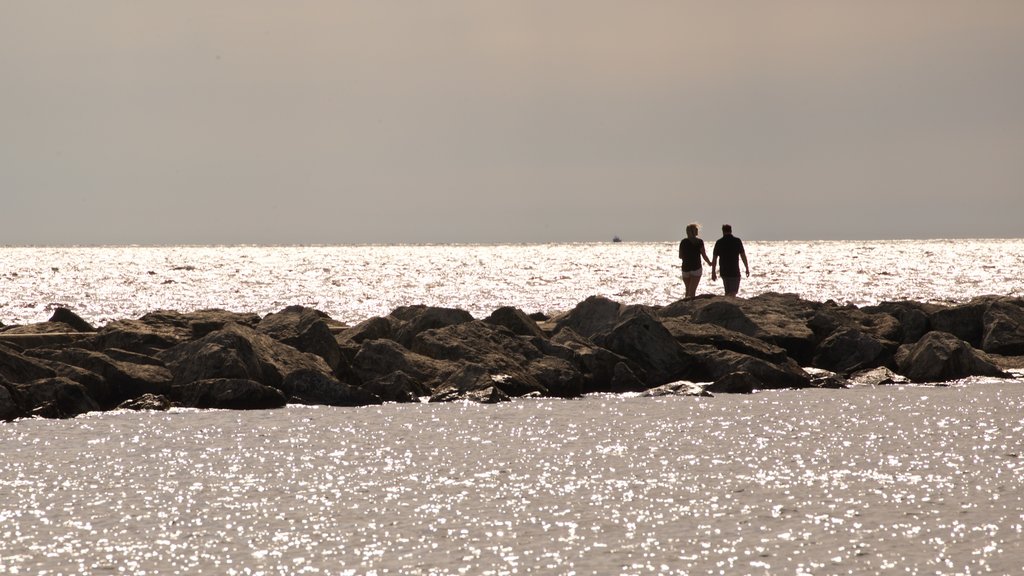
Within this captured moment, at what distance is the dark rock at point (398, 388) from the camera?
1484cm

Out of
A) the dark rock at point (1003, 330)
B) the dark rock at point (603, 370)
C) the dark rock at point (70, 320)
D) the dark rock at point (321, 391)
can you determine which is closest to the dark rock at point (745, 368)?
the dark rock at point (603, 370)

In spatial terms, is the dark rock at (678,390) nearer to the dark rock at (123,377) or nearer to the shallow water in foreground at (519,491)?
the shallow water in foreground at (519,491)

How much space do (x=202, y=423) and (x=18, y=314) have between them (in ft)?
95.2

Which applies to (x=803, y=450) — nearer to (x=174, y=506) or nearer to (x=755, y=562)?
(x=755, y=562)

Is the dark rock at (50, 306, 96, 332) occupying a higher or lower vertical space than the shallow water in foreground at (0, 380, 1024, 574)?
higher

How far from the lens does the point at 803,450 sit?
35.7 ft

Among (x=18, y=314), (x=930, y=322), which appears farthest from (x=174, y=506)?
(x=18, y=314)

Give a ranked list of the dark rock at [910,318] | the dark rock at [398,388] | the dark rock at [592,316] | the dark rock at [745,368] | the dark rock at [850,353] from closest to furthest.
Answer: the dark rock at [398,388]
the dark rock at [745,368]
the dark rock at [850,353]
the dark rock at [592,316]
the dark rock at [910,318]

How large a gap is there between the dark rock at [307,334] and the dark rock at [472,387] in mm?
1953

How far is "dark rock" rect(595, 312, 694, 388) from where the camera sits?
16.7 m

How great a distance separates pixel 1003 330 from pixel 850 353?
2889mm

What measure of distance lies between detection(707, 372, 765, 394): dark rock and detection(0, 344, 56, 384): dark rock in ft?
27.6

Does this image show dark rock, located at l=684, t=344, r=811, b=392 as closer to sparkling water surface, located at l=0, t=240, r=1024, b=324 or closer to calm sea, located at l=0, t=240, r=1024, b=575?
calm sea, located at l=0, t=240, r=1024, b=575

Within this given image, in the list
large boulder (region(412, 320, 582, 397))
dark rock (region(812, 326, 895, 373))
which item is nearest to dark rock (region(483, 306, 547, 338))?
large boulder (region(412, 320, 582, 397))
